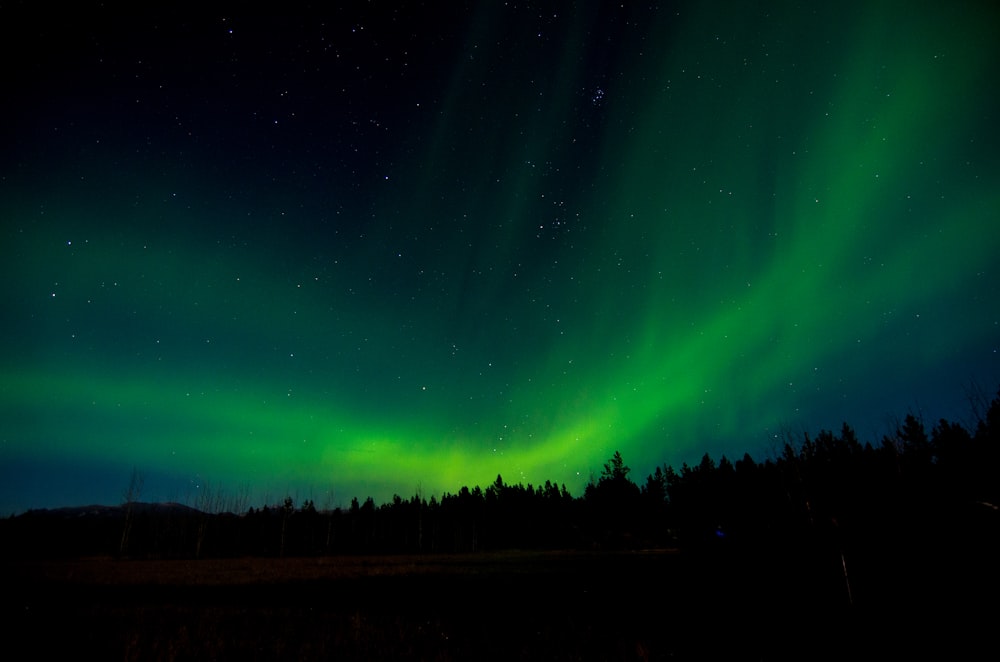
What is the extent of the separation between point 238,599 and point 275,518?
115m

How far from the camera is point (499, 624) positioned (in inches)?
539

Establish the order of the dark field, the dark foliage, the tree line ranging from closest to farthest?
the dark field
the dark foliage
the tree line

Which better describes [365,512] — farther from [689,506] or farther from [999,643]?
[999,643]

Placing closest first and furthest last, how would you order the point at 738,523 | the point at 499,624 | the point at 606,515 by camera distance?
1. the point at 499,624
2. the point at 738,523
3. the point at 606,515

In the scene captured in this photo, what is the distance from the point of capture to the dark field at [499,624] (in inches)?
415

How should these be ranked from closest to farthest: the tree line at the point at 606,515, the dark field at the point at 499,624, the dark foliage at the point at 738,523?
1. the dark field at the point at 499,624
2. the dark foliage at the point at 738,523
3. the tree line at the point at 606,515

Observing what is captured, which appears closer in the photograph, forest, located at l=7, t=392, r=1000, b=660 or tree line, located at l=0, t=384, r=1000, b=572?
forest, located at l=7, t=392, r=1000, b=660

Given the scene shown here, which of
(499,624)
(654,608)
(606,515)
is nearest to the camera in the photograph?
(499,624)

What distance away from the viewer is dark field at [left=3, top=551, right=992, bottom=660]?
34.6ft

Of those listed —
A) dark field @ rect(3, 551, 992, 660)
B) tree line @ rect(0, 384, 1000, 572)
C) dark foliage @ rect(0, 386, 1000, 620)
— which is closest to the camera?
dark field @ rect(3, 551, 992, 660)

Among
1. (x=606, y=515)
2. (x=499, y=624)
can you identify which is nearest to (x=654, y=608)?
(x=499, y=624)

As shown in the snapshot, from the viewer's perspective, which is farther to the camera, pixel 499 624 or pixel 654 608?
pixel 654 608

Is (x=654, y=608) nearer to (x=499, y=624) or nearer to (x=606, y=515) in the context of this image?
(x=499, y=624)

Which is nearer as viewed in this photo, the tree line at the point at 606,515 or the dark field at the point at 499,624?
the dark field at the point at 499,624
